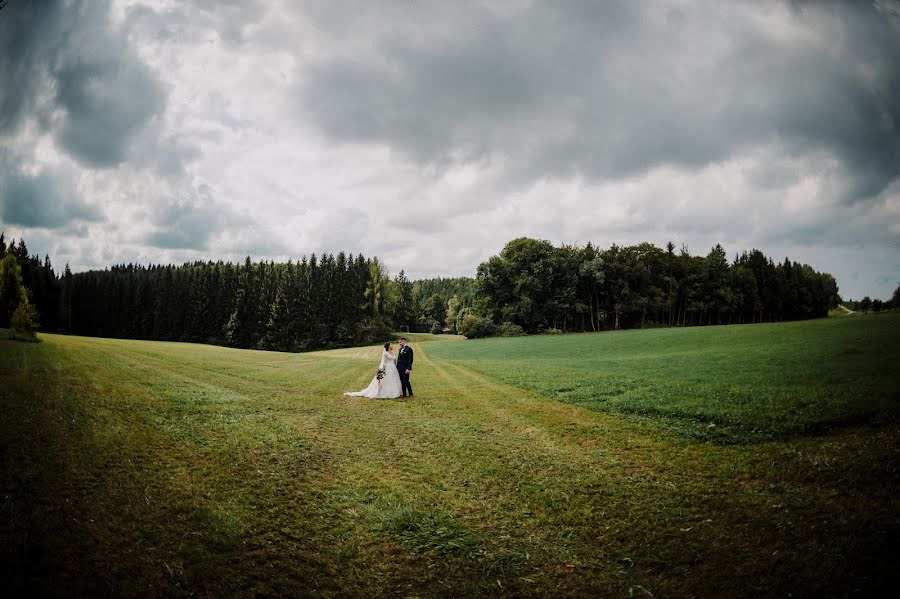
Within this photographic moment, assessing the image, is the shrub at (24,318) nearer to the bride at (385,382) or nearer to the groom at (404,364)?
the bride at (385,382)

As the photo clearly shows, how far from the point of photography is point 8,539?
454 cm

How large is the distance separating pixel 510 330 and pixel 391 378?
57.0 metres

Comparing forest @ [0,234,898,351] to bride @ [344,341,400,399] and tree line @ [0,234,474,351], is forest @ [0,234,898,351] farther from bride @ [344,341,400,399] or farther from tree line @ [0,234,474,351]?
bride @ [344,341,400,399]

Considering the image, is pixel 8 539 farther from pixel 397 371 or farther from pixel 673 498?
pixel 397 371

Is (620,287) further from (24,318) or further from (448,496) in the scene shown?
(24,318)

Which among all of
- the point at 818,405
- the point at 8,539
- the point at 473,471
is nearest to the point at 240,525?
the point at 8,539

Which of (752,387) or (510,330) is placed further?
(510,330)

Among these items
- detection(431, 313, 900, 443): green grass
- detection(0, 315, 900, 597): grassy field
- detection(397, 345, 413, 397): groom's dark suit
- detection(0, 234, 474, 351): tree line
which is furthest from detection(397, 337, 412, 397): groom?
detection(0, 234, 474, 351): tree line

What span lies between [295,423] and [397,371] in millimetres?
6649

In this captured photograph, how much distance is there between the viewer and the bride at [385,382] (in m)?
17.5

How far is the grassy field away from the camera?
4754mm

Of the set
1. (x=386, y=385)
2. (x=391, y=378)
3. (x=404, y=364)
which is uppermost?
(x=404, y=364)

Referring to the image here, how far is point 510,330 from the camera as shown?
72.8m

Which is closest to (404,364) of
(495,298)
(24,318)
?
(24,318)
